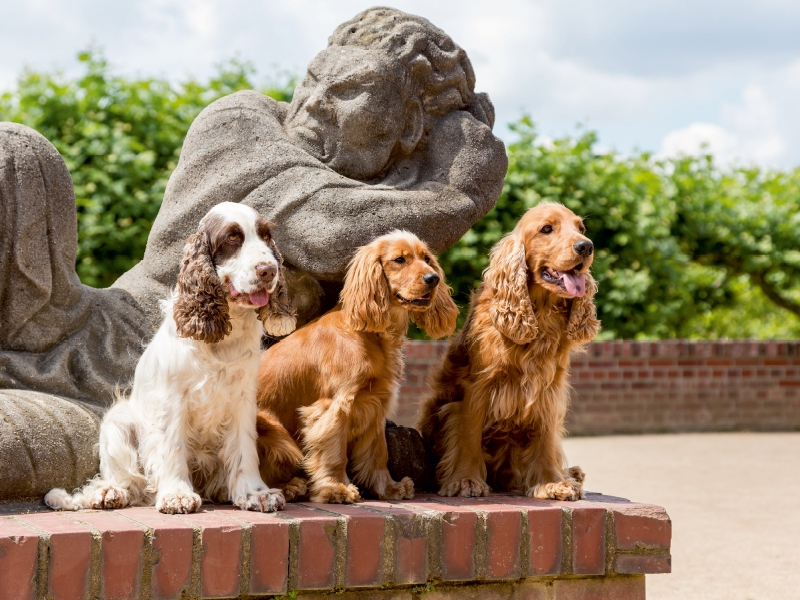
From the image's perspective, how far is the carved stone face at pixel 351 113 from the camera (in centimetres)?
467

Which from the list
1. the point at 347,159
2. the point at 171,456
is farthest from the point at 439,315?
the point at 171,456

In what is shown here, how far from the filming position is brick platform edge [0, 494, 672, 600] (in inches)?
126

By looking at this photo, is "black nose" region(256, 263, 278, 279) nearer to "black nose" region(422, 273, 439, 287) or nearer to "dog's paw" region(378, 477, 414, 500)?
"black nose" region(422, 273, 439, 287)

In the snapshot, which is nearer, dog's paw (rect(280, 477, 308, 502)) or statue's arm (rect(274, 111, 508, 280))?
dog's paw (rect(280, 477, 308, 502))

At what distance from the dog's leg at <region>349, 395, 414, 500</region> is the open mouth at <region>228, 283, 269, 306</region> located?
75cm

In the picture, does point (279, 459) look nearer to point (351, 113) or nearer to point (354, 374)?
point (354, 374)

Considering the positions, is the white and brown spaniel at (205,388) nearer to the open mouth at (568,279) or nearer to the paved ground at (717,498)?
the open mouth at (568,279)

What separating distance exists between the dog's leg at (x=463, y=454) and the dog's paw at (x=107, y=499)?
1374 mm

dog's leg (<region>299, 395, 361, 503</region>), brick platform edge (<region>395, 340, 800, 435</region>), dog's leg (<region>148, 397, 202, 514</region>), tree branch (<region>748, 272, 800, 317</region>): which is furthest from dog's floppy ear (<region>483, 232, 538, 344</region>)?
tree branch (<region>748, 272, 800, 317</region>)

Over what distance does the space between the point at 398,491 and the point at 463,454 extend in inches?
15.0

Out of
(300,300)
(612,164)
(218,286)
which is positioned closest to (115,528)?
(218,286)

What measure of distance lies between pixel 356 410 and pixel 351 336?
1.02 feet

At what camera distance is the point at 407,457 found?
4.41 metres

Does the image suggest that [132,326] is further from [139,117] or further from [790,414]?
[790,414]
